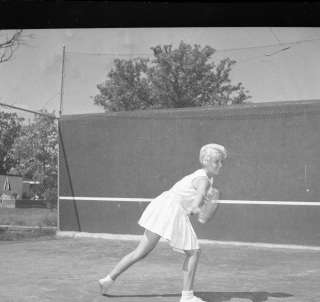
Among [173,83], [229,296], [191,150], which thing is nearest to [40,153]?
[191,150]

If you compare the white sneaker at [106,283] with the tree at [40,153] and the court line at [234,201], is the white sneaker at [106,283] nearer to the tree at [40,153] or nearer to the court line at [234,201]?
the court line at [234,201]

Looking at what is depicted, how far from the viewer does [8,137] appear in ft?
46.2

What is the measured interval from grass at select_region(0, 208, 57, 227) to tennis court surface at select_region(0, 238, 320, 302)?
3293 mm

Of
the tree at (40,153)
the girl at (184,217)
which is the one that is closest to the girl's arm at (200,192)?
the girl at (184,217)

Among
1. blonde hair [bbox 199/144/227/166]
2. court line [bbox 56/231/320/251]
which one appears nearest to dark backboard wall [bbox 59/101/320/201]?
court line [bbox 56/231/320/251]

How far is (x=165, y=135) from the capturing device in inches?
479

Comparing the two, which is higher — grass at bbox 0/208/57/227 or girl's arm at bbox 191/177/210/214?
girl's arm at bbox 191/177/210/214

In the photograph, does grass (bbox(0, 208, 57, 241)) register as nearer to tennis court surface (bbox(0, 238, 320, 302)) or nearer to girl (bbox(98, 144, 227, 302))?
tennis court surface (bbox(0, 238, 320, 302))

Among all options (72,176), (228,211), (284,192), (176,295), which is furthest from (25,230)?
(176,295)

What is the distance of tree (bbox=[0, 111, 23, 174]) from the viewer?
13391 millimetres

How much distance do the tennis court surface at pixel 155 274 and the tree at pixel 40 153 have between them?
3.70 meters

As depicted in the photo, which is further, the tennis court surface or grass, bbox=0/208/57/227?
grass, bbox=0/208/57/227

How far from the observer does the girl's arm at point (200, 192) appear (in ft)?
16.5

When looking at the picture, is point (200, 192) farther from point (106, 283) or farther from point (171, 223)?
point (106, 283)
